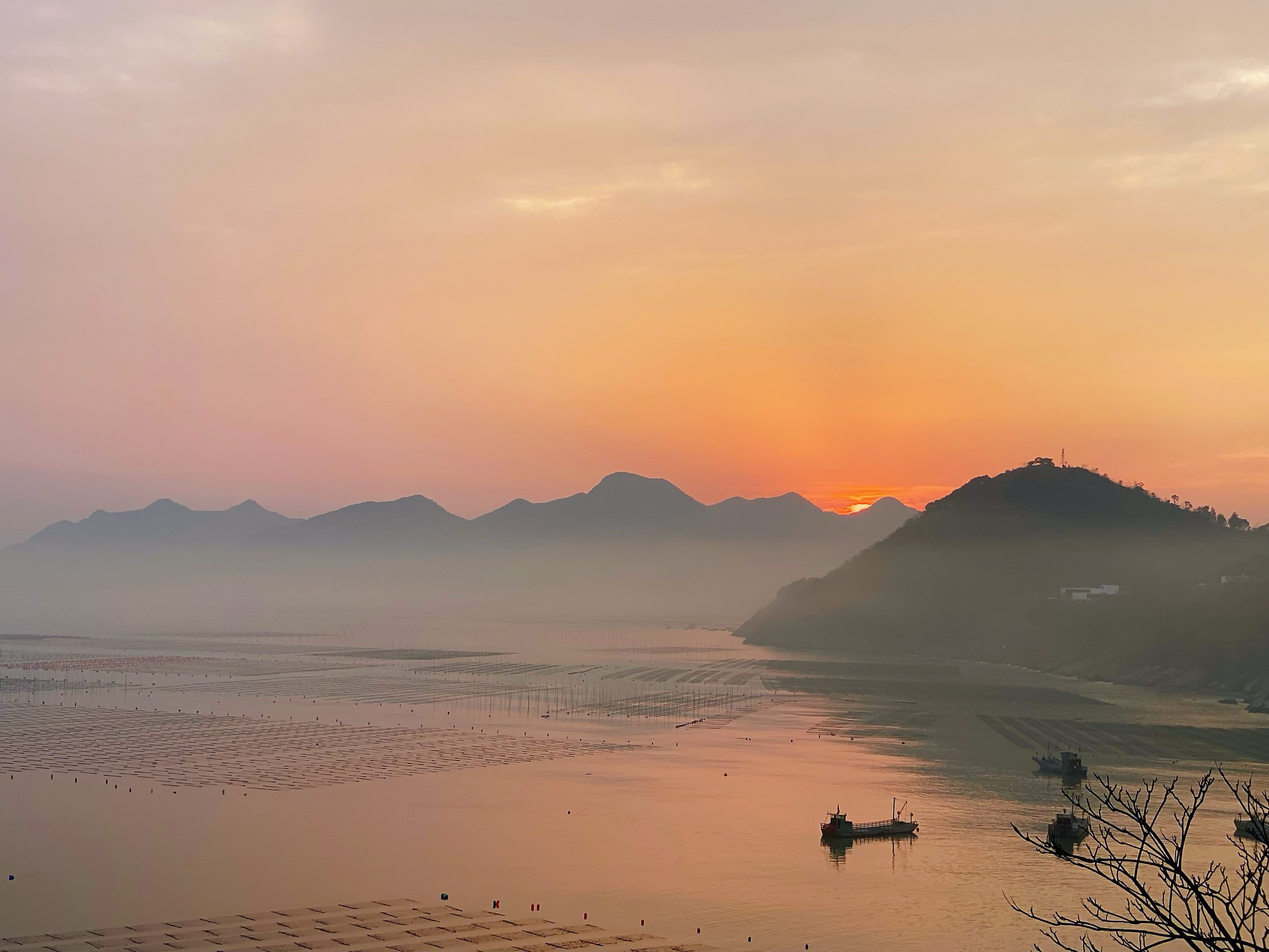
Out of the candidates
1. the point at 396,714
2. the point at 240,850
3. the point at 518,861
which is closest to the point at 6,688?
the point at 396,714

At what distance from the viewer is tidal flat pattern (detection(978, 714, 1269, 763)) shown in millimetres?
80312

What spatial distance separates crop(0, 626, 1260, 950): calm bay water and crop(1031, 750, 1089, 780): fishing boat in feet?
4.06

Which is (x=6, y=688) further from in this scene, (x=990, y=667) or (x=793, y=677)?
(x=990, y=667)

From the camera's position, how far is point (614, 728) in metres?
89.9

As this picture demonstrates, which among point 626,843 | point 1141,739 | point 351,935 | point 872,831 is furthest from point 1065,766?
point 351,935

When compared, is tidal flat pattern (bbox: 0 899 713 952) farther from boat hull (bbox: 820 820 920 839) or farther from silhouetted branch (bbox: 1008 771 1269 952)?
boat hull (bbox: 820 820 920 839)

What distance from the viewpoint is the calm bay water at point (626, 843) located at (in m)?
40.6

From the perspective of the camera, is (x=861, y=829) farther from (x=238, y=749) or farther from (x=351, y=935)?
(x=238, y=749)

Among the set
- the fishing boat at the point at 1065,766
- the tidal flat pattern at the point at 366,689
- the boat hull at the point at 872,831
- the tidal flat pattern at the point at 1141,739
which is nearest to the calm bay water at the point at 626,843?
the boat hull at the point at 872,831

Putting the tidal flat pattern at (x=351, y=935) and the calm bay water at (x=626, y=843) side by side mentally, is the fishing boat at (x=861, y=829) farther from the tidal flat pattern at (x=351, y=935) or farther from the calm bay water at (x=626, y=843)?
the tidal flat pattern at (x=351, y=935)

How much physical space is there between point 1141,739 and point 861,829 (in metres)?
46.6

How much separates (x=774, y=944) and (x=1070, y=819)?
21588 millimetres

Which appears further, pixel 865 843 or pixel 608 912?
pixel 865 843

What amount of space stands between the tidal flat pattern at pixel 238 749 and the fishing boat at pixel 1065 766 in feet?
93.6
